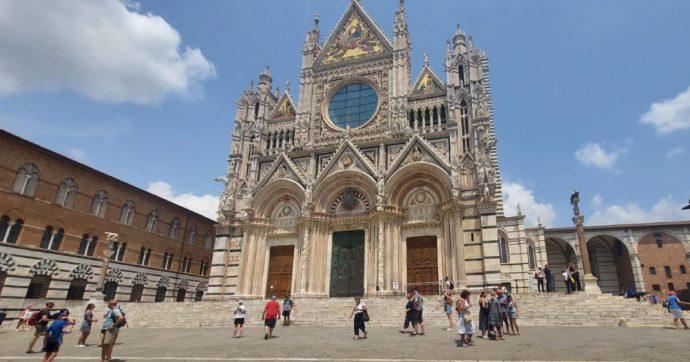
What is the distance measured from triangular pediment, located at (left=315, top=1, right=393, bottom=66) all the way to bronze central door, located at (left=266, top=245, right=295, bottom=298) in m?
14.8

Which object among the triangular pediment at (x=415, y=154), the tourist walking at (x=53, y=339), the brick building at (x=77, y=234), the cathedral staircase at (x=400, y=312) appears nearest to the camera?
the tourist walking at (x=53, y=339)

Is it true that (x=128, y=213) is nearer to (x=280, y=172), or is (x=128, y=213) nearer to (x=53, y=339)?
(x=280, y=172)

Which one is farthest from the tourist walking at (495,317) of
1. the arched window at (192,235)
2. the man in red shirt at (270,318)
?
the arched window at (192,235)

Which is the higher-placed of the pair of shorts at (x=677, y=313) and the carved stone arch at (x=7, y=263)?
the carved stone arch at (x=7, y=263)

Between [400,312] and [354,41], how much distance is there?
21.9 meters

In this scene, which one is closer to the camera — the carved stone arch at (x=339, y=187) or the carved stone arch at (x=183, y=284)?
the carved stone arch at (x=339, y=187)

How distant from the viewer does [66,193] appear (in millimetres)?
24469

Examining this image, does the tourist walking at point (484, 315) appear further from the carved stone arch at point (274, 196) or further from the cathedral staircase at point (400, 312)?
the carved stone arch at point (274, 196)

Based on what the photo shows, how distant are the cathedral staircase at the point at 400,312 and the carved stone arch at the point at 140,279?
26.8ft

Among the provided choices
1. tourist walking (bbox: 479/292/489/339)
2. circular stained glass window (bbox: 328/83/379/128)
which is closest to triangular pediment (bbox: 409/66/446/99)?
circular stained glass window (bbox: 328/83/379/128)

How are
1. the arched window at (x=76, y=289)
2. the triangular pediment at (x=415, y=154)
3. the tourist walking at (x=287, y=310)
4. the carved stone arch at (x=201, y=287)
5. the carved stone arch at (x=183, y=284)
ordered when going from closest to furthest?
the tourist walking at (x=287, y=310)
the triangular pediment at (x=415, y=154)
the arched window at (x=76, y=289)
the carved stone arch at (x=183, y=284)
the carved stone arch at (x=201, y=287)

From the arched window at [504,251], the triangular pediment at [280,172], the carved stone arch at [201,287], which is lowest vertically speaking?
the carved stone arch at [201,287]

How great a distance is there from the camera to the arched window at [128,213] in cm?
2831

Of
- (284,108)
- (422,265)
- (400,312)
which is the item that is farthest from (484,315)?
(284,108)
